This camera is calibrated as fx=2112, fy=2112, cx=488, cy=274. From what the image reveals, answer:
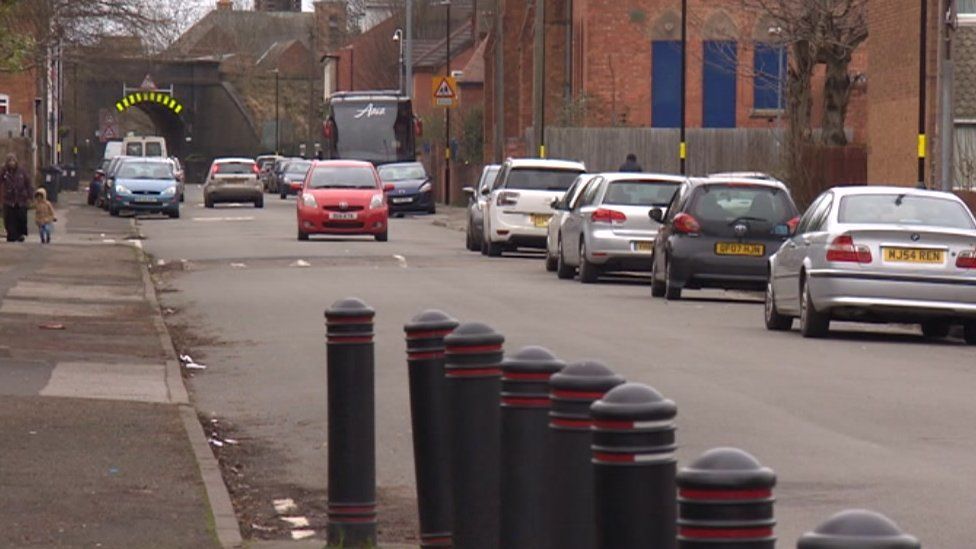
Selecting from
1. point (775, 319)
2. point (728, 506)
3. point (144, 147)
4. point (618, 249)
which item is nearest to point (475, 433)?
point (728, 506)

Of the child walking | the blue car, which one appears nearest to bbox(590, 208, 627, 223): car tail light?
the child walking

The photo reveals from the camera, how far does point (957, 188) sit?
1330 inches

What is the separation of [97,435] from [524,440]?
600 cm

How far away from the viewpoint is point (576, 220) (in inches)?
1144

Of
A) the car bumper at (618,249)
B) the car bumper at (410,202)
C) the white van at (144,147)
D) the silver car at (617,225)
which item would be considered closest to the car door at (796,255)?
the silver car at (617,225)

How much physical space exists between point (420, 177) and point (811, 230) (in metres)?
40.9

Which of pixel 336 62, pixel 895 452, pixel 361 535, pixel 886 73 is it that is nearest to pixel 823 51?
pixel 886 73

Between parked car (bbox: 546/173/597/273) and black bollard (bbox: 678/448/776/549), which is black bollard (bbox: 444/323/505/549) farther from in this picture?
parked car (bbox: 546/173/597/273)

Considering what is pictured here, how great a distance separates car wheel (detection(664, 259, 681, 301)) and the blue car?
3188cm

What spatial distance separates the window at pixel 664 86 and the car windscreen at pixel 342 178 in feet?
75.2

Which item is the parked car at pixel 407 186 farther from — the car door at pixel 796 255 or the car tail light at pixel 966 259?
the car tail light at pixel 966 259

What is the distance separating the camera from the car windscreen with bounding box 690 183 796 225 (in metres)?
25.0

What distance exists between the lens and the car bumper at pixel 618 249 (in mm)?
28219

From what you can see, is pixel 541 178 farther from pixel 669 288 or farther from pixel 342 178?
pixel 669 288
